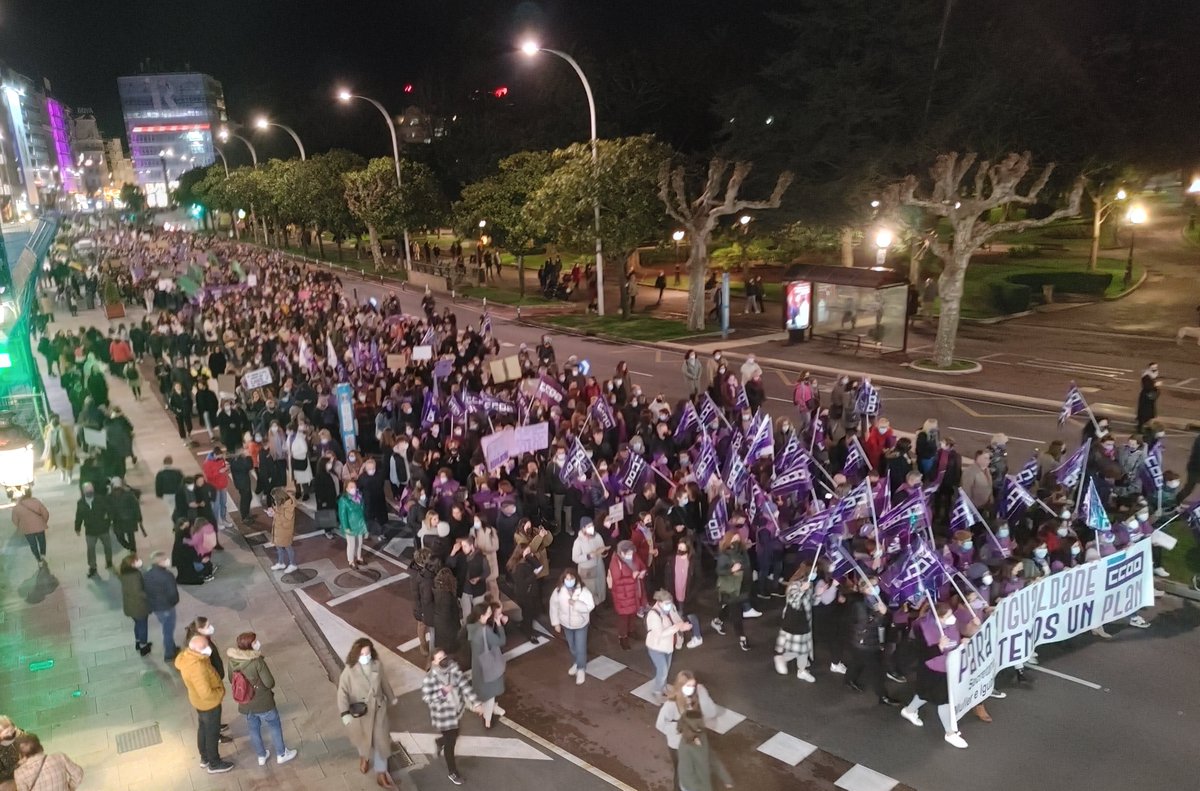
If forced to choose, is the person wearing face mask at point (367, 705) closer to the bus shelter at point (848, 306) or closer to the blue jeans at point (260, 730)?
the blue jeans at point (260, 730)

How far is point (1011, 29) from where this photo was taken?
34.5 metres

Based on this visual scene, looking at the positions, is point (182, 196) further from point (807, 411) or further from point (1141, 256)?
point (807, 411)

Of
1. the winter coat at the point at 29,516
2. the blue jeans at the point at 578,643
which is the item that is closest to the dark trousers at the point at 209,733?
the blue jeans at the point at 578,643

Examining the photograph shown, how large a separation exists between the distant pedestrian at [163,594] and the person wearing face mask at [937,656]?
7916 mm

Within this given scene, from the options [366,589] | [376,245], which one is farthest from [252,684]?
[376,245]

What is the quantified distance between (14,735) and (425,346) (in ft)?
46.2

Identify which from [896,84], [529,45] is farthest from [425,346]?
[896,84]

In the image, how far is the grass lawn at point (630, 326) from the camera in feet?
101

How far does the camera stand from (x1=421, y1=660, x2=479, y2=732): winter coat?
25.3ft

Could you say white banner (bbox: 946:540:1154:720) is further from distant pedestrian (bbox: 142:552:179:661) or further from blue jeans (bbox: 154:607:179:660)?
blue jeans (bbox: 154:607:179:660)

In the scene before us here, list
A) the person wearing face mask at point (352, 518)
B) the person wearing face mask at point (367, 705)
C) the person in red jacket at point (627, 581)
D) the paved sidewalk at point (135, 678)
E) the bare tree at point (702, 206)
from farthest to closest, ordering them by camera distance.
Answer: the bare tree at point (702, 206) < the person wearing face mask at point (352, 518) < the person in red jacket at point (627, 581) < the paved sidewalk at point (135, 678) < the person wearing face mask at point (367, 705)

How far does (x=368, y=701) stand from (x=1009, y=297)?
3088cm

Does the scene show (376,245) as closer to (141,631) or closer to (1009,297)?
(1009,297)

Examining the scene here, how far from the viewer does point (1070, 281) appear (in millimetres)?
35844
